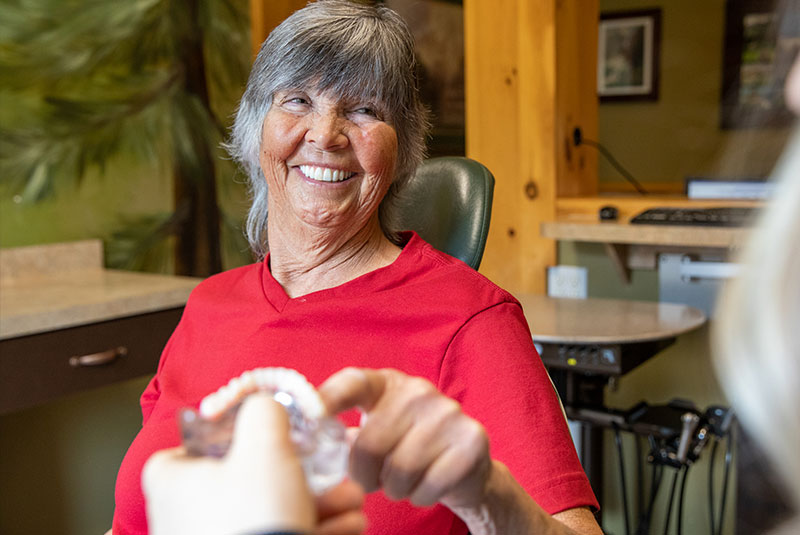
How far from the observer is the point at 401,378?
0.59 metres

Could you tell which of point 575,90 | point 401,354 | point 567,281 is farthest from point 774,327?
point 575,90

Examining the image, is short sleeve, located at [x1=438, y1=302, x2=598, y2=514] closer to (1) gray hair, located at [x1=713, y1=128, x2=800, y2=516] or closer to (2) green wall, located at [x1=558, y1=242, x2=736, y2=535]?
(1) gray hair, located at [x1=713, y1=128, x2=800, y2=516]

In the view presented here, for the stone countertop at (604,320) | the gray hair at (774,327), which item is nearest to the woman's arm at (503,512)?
the gray hair at (774,327)

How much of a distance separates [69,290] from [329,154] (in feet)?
4.02

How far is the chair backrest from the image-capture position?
132 centimetres

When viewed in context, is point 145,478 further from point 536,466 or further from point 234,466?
point 536,466

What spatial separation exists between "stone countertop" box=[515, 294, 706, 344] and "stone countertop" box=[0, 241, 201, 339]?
936 millimetres

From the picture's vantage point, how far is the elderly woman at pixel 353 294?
3.05 ft

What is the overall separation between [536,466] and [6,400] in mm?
1322

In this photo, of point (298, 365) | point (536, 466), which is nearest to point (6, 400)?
point (298, 365)

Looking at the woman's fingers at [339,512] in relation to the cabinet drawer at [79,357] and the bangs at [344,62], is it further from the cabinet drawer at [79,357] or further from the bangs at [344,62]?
the cabinet drawer at [79,357]

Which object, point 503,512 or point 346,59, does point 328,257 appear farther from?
point 503,512

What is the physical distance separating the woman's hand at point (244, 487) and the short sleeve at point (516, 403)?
491mm

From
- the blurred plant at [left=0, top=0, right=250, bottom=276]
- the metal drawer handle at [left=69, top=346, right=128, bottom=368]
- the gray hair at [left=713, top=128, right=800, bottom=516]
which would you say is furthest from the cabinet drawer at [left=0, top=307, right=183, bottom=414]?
the gray hair at [left=713, top=128, right=800, bottom=516]
